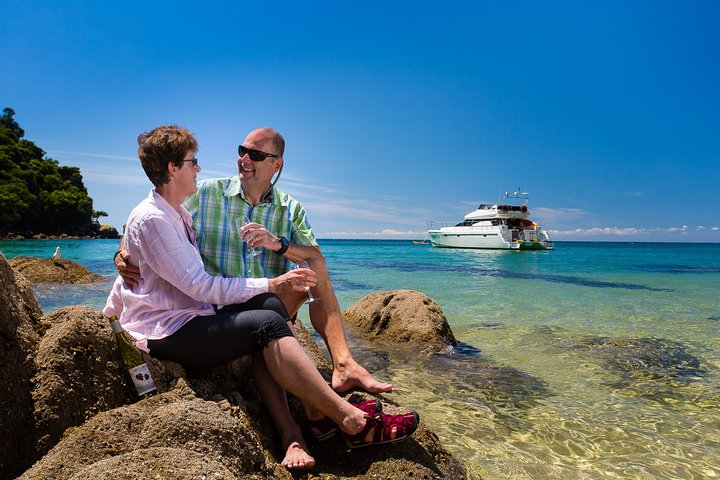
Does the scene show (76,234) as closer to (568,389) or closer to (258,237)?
(568,389)

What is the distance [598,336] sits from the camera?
9.58m

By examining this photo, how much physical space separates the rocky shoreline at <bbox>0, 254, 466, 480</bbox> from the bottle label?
76 mm

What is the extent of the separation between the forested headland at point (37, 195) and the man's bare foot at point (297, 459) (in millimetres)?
68745

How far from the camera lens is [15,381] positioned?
2.45 meters

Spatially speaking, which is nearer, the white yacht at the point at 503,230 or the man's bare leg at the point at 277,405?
the man's bare leg at the point at 277,405

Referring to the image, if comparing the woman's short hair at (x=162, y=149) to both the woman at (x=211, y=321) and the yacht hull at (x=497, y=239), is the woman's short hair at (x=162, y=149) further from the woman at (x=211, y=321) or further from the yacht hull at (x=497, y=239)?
the yacht hull at (x=497, y=239)

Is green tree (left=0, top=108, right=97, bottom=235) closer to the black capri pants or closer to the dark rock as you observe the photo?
the dark rock

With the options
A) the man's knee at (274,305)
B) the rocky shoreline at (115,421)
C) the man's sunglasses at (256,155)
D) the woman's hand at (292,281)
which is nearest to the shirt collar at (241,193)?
the man's sunglasses at (256,155)

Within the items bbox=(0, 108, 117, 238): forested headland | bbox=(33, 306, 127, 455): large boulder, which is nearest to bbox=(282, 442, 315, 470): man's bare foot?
bbox=(33, 306, 127, 455): large boulder

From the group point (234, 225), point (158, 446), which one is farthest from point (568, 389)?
point (158, 446)

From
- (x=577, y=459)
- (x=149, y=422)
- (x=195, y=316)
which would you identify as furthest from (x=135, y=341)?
(x=577, y=459)

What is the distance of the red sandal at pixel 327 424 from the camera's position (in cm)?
304

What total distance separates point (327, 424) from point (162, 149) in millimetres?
2047

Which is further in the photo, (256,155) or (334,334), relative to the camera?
(256,155)
